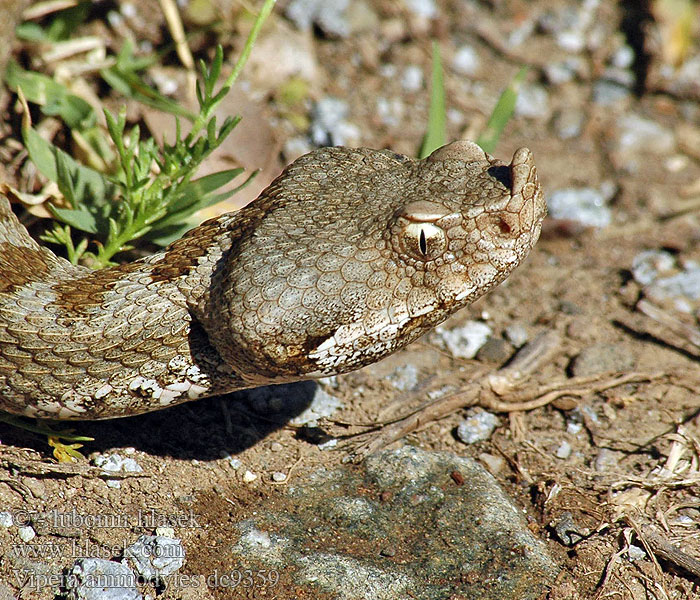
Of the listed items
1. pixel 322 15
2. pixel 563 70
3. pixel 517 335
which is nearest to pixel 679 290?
pixel 517 335

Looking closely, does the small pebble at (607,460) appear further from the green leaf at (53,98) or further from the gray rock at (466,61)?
the gray rock at (466,61)

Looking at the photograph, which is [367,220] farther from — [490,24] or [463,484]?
[490,24]

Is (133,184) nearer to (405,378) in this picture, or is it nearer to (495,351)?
(405,378)

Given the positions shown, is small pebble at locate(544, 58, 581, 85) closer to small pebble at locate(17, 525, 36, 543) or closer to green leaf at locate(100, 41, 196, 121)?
green leaf at locate(100, 41, 196, 121)

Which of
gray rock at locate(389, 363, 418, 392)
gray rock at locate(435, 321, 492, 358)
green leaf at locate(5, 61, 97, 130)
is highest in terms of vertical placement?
green leaf at locate(5, 61, 97, 130)

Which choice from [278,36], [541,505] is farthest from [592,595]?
[278,36]

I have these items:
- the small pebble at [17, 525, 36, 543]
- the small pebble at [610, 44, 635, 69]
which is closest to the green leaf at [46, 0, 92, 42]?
the small pebble at [17, 525, 36, 543]

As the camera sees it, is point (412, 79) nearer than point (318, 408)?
No
